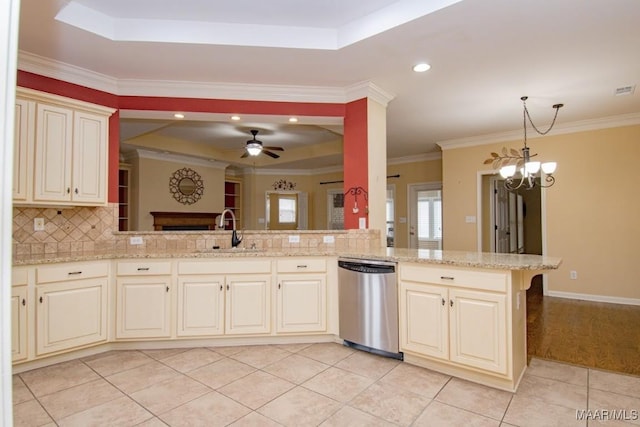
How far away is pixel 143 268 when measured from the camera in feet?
9.82

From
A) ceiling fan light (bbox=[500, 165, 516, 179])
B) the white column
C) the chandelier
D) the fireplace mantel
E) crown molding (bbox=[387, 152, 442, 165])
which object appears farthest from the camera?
crown molding (bbox=[387, 152, 442, 165])

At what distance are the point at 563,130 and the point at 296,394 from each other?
5291 mm

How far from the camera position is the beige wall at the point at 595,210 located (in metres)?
4.65

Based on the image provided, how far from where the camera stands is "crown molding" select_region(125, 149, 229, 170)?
22.1 feet

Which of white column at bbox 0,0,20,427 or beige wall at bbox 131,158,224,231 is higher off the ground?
beige wall at bbox 131,158,224,231

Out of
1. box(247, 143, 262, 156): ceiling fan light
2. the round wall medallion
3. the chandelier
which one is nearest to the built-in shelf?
the round wall medallion

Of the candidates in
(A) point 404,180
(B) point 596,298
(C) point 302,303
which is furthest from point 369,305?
(A) point 404,180

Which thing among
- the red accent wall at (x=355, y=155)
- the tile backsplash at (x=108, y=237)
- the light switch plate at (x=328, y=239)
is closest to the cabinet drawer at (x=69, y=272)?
the tile backsplash at (x=108, y=237)

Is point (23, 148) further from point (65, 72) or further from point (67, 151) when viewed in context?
point (65, 72)

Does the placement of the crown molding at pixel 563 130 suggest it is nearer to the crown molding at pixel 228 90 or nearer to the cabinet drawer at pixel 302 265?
the crown molding at pixel 228 90

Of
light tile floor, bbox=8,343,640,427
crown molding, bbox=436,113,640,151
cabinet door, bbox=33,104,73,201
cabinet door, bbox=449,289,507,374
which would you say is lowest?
light tile floor, bbox=8,343,640,427

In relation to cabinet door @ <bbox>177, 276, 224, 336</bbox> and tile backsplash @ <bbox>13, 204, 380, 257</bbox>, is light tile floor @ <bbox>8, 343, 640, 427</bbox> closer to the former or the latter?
cabinet door @ <bbox>177, 276, 224, 336</bbox>

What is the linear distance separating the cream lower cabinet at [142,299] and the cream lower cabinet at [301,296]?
99cm

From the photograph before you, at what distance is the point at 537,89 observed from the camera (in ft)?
12.5
